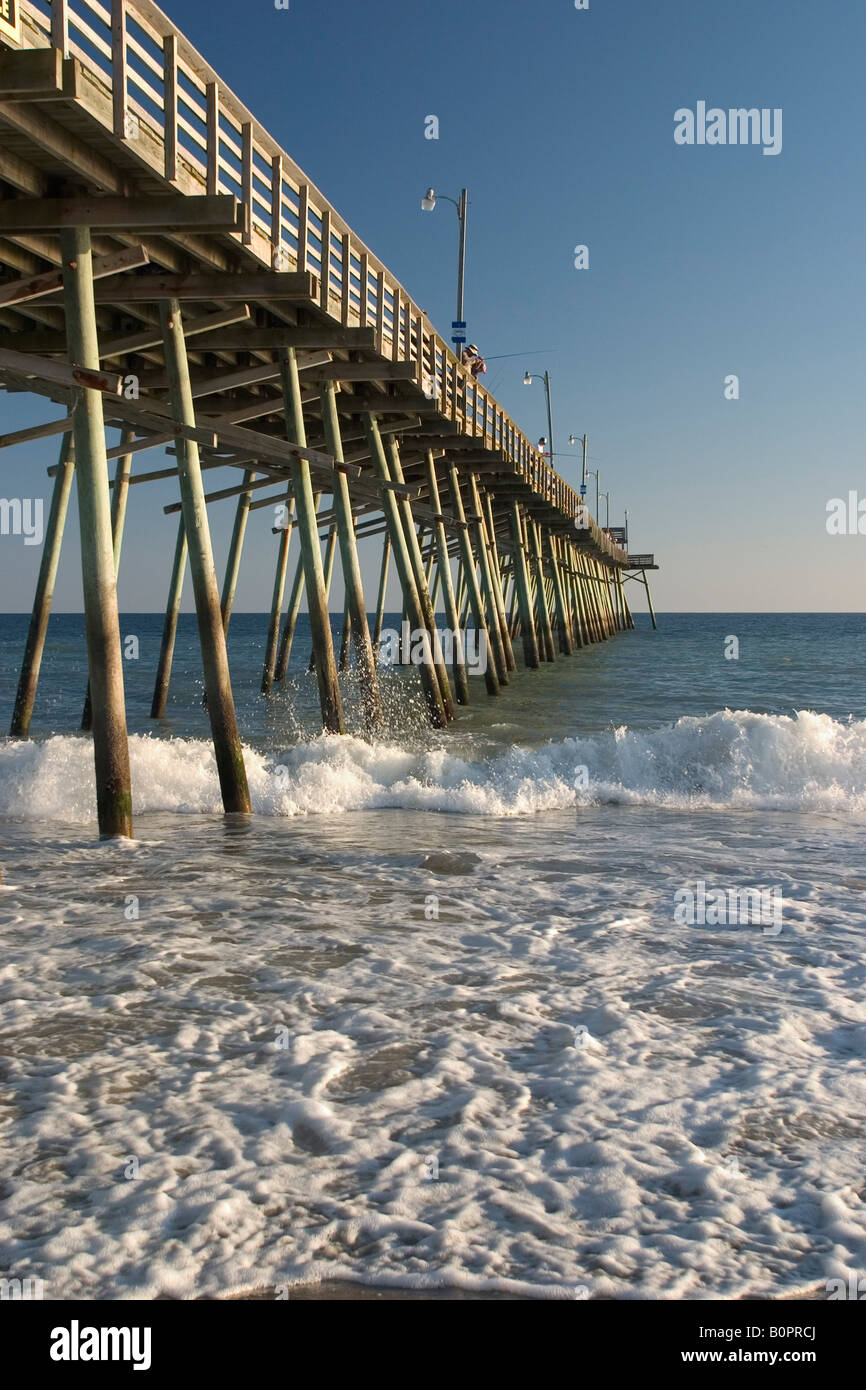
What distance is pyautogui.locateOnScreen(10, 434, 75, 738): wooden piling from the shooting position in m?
14.9

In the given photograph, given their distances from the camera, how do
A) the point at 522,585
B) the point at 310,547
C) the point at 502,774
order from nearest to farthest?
the point at 502,774, the point at 310,547, the point at 522,585

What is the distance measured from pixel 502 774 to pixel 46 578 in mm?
7392

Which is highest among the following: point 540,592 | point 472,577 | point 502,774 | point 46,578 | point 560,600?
point 560,600

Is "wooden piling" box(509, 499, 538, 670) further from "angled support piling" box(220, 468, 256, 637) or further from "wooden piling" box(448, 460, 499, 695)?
"angled support piling" box(220, 468, 256, 637)

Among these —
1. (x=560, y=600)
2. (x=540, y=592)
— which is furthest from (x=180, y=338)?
(x=560, y=600)

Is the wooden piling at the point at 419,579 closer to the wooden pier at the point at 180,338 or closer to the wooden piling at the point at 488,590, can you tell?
the wooden pier at the point at 180,338

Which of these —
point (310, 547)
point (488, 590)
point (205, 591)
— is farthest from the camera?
point (488, 590)

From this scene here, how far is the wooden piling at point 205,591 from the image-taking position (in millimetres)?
10000

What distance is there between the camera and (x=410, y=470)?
24.7 metres

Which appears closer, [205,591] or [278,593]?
[205,591]

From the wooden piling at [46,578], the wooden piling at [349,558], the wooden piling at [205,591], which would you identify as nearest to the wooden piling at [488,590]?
the wooden piling at [349,558]

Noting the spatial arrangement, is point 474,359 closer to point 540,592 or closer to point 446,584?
point 446,584

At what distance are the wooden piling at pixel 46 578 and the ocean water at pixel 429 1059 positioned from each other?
20.9ft

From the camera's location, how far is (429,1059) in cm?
412
